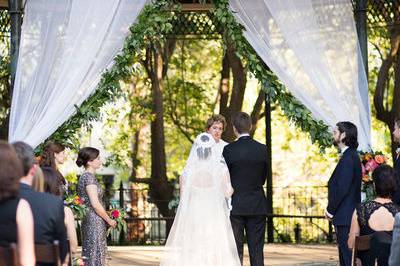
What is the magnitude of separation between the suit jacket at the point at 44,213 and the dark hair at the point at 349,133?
3.82m

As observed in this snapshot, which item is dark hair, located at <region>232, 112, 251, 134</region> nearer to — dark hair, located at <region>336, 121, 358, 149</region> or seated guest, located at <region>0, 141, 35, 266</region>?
dark hair, located at <region>336, 121, 358, 149</region>

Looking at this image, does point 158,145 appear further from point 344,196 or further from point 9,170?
point 9,170

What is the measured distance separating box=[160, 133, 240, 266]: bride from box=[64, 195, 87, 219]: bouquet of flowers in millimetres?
1386

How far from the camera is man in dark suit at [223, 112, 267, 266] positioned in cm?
988

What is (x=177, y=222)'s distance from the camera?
35.3 ft

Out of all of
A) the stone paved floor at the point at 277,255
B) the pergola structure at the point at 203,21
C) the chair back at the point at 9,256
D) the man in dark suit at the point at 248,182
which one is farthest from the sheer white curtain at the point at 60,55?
the chair back at the point at 9,256

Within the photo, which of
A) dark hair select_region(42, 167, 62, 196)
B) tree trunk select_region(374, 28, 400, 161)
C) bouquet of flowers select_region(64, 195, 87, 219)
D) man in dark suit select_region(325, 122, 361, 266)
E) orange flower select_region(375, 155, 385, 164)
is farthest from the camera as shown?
tree trunk select_region(374, 28, 400, 161)

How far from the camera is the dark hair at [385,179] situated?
287 inches

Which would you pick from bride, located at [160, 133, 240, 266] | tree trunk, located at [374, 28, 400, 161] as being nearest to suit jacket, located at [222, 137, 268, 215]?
bride, located at [160, 133, 240, 266]

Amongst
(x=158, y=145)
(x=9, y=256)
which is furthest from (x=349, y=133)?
(x=158, y=145)

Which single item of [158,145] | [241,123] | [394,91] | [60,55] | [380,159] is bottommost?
[380,159]

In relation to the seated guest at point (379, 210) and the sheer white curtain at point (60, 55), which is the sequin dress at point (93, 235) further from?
the seated guest at point (379, 210)

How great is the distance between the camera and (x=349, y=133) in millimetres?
9227

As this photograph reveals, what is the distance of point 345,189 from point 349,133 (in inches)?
19.0
